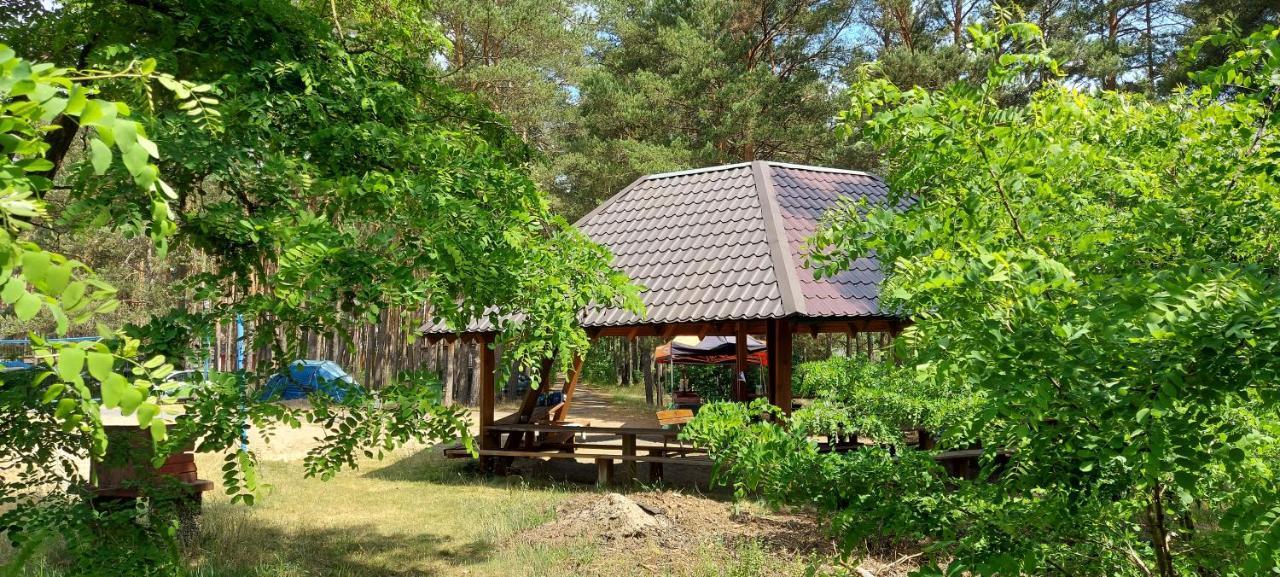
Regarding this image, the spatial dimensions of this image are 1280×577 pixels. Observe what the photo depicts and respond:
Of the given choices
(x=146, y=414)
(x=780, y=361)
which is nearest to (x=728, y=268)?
(x=780, y=361)

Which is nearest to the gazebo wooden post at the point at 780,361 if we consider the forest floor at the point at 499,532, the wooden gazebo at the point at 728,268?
the wooden gazebo at the point at 728,268

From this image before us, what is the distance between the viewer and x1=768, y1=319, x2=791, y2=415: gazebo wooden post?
32.0 ft

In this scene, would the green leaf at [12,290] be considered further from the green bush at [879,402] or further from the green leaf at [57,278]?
the green bush at [879,402]

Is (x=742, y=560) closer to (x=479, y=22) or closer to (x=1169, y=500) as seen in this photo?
(x=1169, y=500)

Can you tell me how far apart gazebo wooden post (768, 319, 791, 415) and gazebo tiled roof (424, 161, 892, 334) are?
1.22 ft

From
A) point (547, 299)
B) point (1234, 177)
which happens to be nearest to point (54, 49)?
point (547, 299)

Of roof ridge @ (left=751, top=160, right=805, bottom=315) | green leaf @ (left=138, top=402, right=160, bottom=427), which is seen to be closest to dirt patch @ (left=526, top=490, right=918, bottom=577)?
roof ridge @ (left=751, top=160, right=805, bottom=315)

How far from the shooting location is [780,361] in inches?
388

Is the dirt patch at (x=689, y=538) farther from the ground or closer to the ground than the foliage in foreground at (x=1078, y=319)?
closer to the ground

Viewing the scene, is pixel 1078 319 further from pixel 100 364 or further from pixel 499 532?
pixel 499 532

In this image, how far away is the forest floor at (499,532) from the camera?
7043 millimetres

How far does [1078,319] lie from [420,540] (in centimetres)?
753

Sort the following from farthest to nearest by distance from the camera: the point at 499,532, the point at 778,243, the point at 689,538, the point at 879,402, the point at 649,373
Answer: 1. the point at 649,373
2. the point at 778,243
3. the point at 499,532
4. the point at 689,538
5. the point at 879,402

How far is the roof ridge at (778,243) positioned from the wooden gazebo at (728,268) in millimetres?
15
